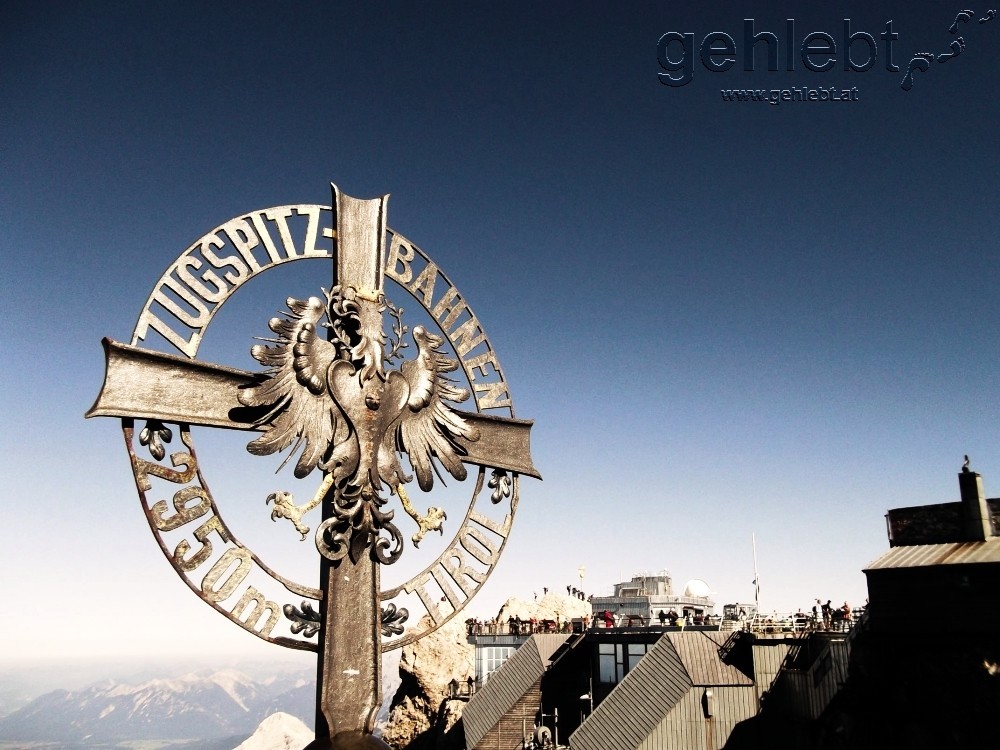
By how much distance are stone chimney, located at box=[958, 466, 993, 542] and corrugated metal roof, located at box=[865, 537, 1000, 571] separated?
394 millimetres

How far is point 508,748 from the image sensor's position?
3519cm

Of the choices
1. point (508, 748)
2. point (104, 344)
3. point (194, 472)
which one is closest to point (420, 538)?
point (194, 472)

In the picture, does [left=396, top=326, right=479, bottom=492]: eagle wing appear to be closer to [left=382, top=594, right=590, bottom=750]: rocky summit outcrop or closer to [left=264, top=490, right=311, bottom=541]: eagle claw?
[left=264, top=490, right=311, bottom=541]: eagle claw

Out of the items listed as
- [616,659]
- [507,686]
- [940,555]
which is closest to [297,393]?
[940,555]

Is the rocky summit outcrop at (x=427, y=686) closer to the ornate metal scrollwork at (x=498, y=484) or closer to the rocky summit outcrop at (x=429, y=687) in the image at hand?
the rocky summit outcrop at (x=429, y=687)

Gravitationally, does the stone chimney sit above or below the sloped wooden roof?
above

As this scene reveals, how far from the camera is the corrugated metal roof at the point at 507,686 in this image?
1426 inches

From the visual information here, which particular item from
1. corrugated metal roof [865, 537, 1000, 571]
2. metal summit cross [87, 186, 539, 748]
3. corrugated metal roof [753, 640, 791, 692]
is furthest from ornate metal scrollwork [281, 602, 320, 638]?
corrugated metal roof [753, 640, 791, 692]

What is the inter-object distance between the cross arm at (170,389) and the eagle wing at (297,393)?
205 mm

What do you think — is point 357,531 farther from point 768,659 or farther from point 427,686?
point 427,686

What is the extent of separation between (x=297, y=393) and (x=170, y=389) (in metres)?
1.22

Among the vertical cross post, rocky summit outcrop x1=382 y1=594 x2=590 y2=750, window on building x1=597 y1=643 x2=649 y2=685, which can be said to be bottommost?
rocky summit outcrop x1=382 y1=594 x2=590 y2=750

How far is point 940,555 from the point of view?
25266 millimetres

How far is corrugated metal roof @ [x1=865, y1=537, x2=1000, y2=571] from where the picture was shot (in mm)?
23984
